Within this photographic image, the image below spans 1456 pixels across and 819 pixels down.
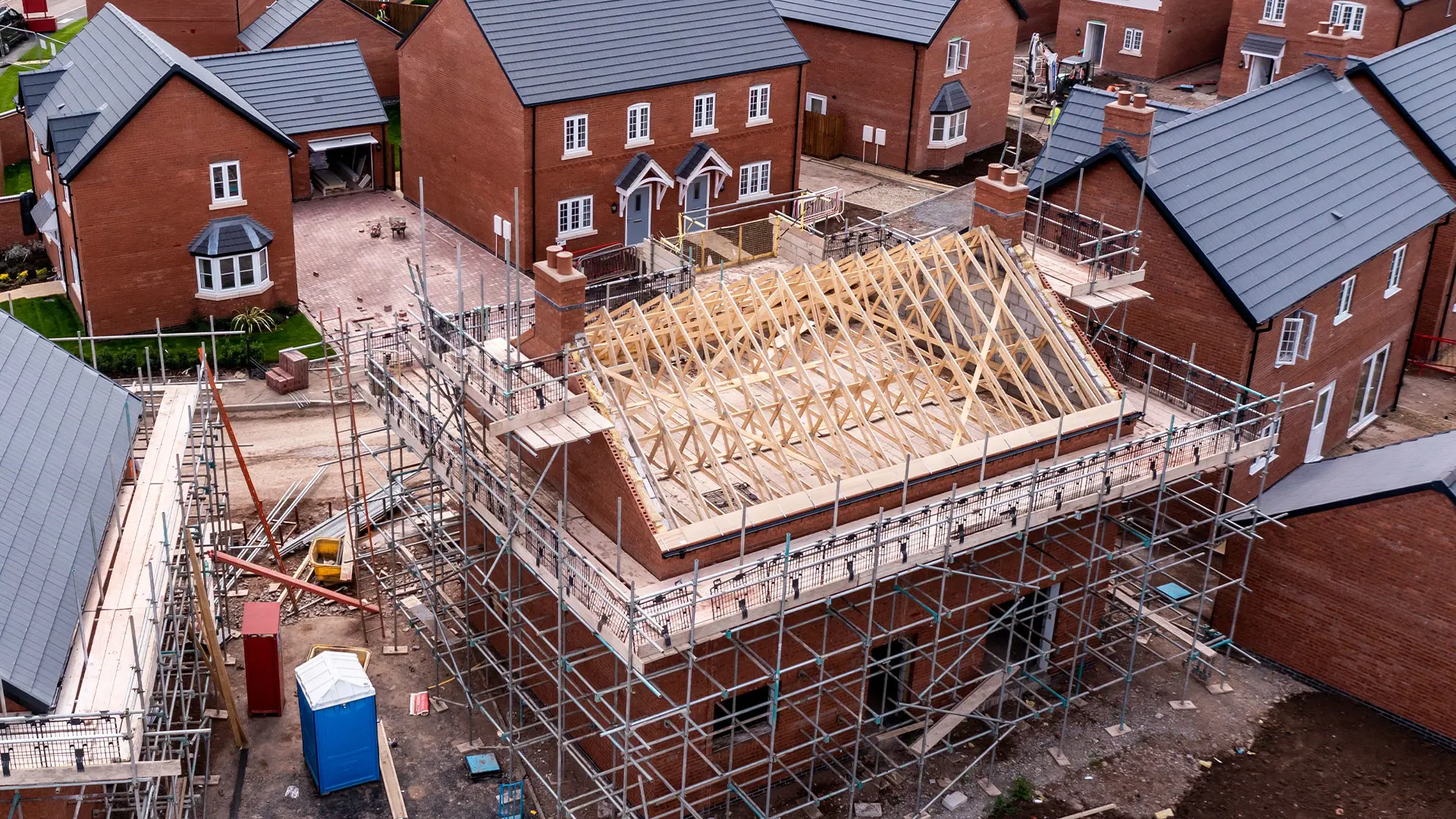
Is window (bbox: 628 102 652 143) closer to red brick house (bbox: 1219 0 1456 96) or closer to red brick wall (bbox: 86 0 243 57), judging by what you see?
red brick wall (bbox: 86 0 243 57)

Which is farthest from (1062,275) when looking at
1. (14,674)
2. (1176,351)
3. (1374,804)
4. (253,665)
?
(14,674)

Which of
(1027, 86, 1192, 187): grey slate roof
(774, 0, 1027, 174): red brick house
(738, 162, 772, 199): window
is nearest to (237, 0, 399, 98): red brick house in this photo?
(738, 162, 772, 199): window

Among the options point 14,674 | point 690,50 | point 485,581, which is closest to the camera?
point 14,674

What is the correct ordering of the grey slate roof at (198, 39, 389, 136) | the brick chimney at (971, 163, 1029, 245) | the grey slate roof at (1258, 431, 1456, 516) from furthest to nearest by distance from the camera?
the grey slate roof at (198, 39, 389, 136), the brick chimney at (971, 163, 1029, 245), the grey slate roof at (1258, 431, 1456, 516)

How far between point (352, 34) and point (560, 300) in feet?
119

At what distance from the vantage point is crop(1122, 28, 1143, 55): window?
6756cm

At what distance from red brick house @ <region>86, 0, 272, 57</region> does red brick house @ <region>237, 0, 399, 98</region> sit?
→ 0.53 meters

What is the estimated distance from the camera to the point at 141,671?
20.3m

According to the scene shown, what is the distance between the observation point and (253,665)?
2655 centimetres

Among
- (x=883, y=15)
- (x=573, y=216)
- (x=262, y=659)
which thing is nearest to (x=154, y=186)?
(x=573, y=216)

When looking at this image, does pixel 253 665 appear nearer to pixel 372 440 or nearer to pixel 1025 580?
pixel 372 440

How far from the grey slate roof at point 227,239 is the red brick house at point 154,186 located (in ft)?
0.12

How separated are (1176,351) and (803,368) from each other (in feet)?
34.7

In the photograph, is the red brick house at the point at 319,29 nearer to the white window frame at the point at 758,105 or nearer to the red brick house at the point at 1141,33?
the white window frame at the point at 758,105
